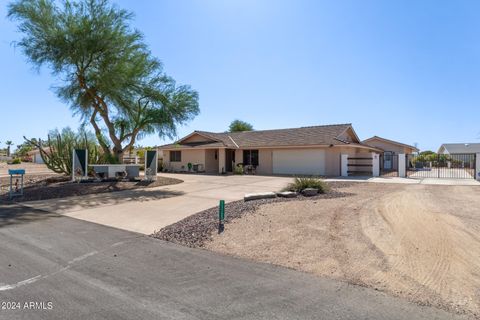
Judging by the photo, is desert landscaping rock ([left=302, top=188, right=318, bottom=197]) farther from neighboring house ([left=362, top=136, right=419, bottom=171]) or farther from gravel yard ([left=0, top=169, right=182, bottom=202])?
neighboring house ([left=362, top=136, right=419, bottom=171])

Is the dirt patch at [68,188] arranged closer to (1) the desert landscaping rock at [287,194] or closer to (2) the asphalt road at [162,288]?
(2) the asphalt road at [162,288]

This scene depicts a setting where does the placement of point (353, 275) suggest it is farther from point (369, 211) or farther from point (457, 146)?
point (457, 146)

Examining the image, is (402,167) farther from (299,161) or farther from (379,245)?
(379,245)

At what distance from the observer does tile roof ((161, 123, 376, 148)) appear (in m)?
27.0

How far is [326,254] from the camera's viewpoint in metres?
5.66

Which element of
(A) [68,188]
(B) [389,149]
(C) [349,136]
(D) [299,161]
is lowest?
(A) [68,188]

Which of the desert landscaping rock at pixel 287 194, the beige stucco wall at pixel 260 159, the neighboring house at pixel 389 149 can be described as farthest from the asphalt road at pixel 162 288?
the neighboring house at pixel 389 149

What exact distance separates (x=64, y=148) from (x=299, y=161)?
18.3 metres

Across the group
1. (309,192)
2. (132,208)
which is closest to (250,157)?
(309,192)

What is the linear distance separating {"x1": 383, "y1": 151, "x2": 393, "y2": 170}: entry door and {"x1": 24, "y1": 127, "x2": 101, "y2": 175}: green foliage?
101ft

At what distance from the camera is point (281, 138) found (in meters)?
30.1

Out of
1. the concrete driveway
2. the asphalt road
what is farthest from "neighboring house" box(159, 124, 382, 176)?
the asphalt road

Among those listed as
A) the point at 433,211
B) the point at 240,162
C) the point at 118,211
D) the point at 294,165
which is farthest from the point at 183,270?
the point at 240,162

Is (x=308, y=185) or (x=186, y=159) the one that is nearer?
(x=308, y=185)
